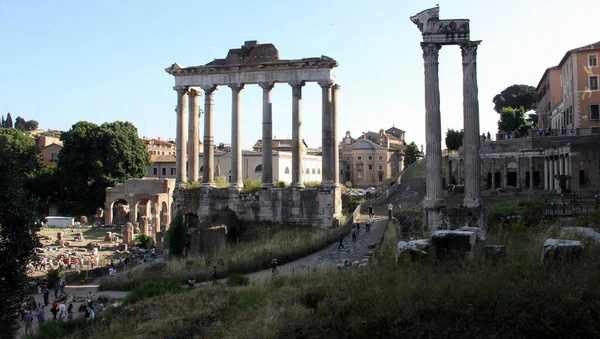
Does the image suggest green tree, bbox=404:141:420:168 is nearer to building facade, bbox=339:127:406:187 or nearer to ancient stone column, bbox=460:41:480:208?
building facade, bbox=339:127:406:187

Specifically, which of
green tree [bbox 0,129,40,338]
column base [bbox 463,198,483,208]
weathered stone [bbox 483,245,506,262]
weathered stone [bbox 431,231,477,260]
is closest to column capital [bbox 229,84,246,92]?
column base [bbox 463,198,483,208]

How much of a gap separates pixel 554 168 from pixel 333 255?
2047cm

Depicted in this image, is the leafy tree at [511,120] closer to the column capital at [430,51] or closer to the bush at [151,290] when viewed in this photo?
the column capital at [430,51]

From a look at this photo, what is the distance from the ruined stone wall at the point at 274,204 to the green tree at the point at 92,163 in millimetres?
31756

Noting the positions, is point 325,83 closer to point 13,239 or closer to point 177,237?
point 177,237

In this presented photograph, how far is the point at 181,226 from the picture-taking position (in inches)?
983

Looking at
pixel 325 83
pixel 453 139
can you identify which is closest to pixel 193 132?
pixel 325 83

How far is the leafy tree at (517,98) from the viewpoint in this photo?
2768 inches

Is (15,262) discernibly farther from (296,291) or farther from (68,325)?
(296,291)

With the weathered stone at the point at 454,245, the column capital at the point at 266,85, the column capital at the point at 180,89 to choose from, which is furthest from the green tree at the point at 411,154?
the weathered stone at the point at 454,245

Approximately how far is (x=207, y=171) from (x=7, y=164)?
1369 cm

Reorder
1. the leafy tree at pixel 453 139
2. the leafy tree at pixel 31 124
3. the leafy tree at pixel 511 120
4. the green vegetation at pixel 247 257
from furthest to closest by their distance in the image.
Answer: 1. the leafy tree at pixel 31 124
2. the leafy tree at pixel 453 139
3. the leafy tree at pixel 511 120
4. the green vegetation at pixel 247 257

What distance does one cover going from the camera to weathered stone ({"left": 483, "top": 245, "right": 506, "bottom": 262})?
11.6 metres

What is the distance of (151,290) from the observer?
16844 millimetres
